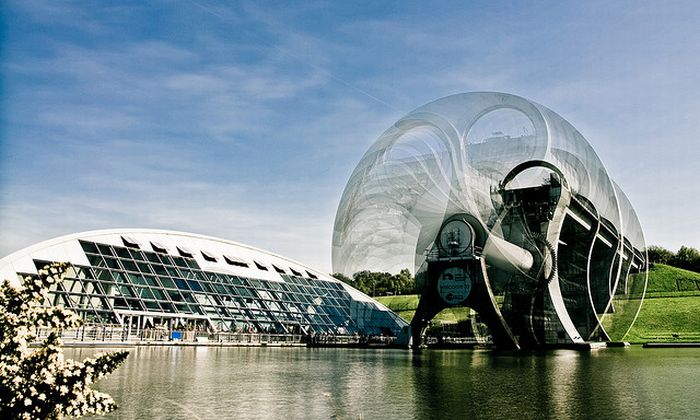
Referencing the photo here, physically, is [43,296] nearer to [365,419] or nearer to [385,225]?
→ [365,419]

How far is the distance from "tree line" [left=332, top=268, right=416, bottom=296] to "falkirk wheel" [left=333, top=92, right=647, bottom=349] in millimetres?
740

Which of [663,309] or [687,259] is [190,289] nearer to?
[663,309]

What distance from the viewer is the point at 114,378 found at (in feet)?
39.3

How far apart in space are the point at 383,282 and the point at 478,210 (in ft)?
24.0

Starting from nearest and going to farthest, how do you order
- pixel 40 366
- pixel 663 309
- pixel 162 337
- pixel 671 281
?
1. pixel 40 366
2. pixel 162 337
3. pixel 663 309
4. pixel 671 281

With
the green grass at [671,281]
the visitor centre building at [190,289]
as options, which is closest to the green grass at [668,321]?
the green grass at [671,281]

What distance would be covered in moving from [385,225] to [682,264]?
9763 cm

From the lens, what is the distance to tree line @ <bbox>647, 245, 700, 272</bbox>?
104 metres

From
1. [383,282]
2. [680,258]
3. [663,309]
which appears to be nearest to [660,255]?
[680,258]

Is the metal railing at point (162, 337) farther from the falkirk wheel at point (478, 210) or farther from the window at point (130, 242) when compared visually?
the falkirk wheel at point (478, 210)

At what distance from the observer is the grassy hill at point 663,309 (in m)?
35.9

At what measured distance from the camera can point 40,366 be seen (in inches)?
205

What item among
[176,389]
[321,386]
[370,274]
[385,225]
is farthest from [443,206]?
[176,389]

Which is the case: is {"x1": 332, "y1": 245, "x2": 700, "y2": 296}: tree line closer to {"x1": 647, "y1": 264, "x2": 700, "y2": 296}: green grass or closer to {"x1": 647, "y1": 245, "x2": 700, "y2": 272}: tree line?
{"x1": 647, "y1": 264, "x2": 700, "y2": 296}: green grass
